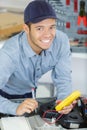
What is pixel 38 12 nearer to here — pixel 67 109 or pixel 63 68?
pixel 63 68

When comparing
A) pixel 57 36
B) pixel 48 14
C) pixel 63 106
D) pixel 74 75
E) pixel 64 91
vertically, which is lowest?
pixel 74 75

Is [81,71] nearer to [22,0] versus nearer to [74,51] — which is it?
[74,51]

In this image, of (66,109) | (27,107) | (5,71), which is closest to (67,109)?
(66,109)

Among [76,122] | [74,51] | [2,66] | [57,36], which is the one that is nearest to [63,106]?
[76,122]

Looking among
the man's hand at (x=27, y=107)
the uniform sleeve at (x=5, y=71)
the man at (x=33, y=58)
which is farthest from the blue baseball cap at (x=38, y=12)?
the man's hand at (x=27, y=107)

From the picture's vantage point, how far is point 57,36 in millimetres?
1510

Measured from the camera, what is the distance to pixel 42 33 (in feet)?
4.41

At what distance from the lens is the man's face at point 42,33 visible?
132 cm

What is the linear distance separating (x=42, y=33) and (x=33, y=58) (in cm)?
16

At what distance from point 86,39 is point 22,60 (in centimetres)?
90

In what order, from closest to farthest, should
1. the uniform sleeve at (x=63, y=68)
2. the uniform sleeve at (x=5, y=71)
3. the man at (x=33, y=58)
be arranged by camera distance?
the uniform sleeve at (x=5, y=71), the man at (x=33, y=58), the uniform sleeve at (x=63, y=68)

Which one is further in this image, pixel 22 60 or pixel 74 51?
pixel 74 51

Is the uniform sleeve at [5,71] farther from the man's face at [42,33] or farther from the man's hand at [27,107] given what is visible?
the man's face at [42,33]

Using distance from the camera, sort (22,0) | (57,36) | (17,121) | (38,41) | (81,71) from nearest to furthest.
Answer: (17,121) → (38,41) → (57,36) → (22,0) → (81,71)
